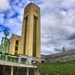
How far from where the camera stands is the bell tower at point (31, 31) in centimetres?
5272

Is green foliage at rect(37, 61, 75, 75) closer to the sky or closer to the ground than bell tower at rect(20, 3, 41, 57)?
closer to the ground

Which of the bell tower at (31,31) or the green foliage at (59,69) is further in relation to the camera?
the bell tower at (31,31)

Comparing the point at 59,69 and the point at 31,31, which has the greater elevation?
the point at 31,31

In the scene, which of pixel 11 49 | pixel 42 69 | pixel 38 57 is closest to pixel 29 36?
pixel 38 57

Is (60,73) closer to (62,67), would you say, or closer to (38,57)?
(62,67)

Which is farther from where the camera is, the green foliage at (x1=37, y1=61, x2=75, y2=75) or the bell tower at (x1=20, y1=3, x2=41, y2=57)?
the bell tower at (x1=20, y1=3, x2=41, y2=57)

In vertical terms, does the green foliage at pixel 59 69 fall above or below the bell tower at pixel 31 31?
below

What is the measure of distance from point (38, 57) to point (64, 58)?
35.5 ft

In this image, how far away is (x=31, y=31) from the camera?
54.1 meters

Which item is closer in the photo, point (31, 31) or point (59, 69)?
point (59, 69)

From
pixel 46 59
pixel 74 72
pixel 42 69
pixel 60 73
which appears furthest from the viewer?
pixel 46 59

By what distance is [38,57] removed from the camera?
5291cm

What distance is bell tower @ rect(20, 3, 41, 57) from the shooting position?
2075 inches

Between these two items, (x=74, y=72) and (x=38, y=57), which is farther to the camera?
(x=38, y=57)
